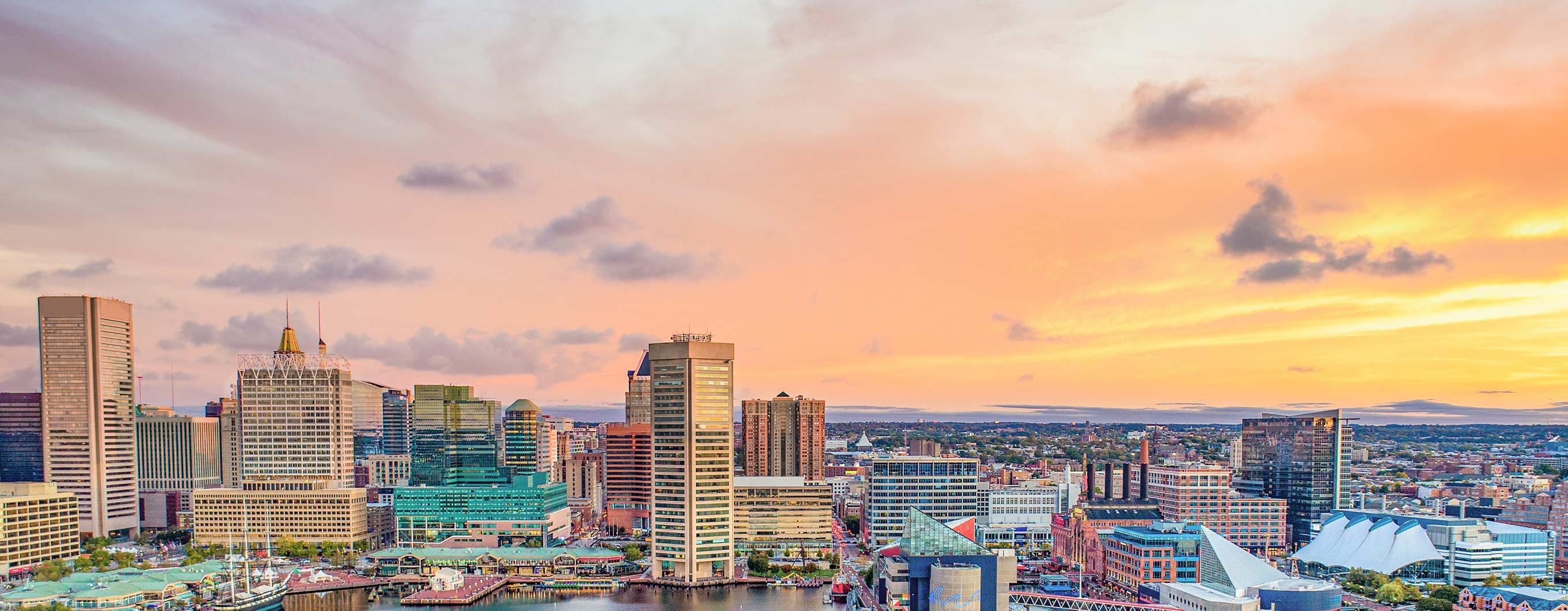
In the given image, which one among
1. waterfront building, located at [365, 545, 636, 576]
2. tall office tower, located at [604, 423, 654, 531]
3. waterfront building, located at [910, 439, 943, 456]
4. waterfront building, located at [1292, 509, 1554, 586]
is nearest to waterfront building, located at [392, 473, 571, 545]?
waterfront building, located at [365, 545, 636, 576]

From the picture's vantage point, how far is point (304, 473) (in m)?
82.7

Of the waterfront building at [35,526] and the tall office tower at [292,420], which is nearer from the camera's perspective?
the waterfront building at [35,526]

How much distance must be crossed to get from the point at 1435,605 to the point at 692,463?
40650 mm

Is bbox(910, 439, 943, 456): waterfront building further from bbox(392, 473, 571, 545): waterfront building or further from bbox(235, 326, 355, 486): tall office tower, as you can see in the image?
bbox(235, 326, 355, 486): tall office tower

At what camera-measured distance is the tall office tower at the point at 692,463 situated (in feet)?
211

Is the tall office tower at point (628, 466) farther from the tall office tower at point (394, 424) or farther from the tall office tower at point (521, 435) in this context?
the tall office tower at point (394, 424)

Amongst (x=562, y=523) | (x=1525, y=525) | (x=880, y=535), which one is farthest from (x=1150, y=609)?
(x=562, y=523)

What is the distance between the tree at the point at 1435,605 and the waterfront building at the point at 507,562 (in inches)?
1777

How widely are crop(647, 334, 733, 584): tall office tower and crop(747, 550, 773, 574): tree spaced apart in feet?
6.59

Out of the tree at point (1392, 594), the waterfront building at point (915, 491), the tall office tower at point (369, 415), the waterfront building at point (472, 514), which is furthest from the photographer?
the tall office tower at point (369, 415)

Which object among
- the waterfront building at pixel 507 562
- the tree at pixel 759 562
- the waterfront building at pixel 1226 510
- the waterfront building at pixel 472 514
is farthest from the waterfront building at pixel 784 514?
the waterfront building at pixel 1226 510

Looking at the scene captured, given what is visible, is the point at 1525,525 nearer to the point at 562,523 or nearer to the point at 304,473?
the point at 562,523

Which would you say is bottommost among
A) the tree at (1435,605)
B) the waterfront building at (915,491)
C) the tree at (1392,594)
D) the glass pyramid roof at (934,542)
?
the tree at (1392,594)

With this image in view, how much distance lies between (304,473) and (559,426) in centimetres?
5054
